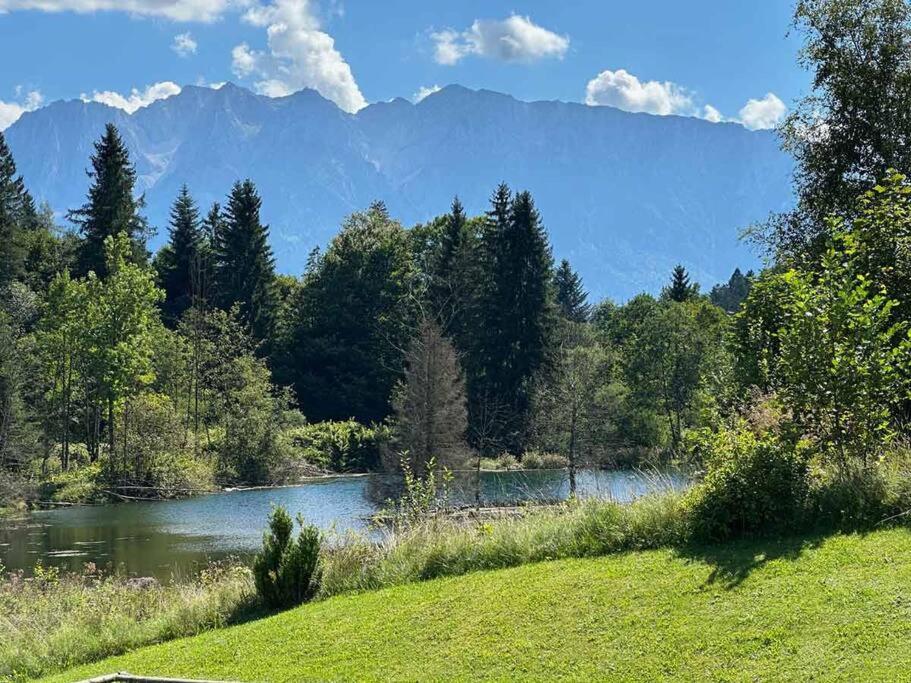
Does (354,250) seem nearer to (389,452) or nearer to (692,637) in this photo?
(389,452)

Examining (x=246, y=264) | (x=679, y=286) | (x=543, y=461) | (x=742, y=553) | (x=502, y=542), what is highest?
(x=246, y=264)

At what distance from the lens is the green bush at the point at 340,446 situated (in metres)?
47.1

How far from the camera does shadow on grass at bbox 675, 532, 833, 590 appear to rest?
271 inches

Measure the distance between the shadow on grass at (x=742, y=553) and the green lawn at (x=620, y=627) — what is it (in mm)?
24

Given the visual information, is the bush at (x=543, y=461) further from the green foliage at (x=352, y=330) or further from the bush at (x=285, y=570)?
the bush at (x=285, y=570)

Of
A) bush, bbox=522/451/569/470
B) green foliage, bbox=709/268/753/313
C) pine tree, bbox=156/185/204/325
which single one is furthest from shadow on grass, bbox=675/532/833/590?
green foliage, bbox=709/268/753/313

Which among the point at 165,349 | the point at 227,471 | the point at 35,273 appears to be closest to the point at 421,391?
the point at 227,471

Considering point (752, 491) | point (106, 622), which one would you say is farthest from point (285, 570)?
point (752, 491)

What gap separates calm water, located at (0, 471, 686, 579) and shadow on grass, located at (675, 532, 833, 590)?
855 centimetres

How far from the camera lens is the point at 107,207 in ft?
182

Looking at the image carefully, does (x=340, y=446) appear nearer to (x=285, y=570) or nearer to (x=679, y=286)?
(x=679, y=286)

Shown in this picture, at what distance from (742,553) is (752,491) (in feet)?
2.38

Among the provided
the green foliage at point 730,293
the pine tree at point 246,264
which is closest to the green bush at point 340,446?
the pine tree at point 246,264

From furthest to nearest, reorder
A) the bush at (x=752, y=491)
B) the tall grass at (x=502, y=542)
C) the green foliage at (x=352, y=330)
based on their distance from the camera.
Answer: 1. the green foliage at (x=352, y=330)
2. the tall grass at (x=502, y=542)
3. the bush at (x=752, y=491)
